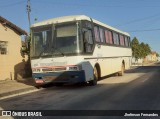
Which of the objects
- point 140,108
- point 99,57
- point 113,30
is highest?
point 113,30

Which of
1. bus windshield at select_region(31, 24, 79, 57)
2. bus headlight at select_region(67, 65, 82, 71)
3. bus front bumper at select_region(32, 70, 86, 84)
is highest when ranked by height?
bus windshield at select_region(31, 24, 79, 57)

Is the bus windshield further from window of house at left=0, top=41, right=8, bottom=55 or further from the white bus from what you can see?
window of house at left=0, top=41, right=8, bottom=55

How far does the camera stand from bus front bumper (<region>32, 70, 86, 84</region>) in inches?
637

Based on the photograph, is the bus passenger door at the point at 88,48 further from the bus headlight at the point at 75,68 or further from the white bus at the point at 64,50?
the bus headlight at the point at 75,68

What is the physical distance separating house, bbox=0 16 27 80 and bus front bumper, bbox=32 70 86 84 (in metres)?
8.06

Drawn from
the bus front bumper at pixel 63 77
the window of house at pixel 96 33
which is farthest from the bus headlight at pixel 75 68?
the window of house at pixel 96 33

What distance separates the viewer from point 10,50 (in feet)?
84.4

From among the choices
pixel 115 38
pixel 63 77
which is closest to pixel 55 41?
pixel 63 77

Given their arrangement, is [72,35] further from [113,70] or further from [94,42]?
[113,70]

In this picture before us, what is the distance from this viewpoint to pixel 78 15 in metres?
17.0

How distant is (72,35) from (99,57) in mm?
3568

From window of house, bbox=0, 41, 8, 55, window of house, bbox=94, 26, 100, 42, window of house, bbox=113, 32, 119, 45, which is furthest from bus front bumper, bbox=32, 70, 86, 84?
window of house, bbox=0, 41, 8, 55

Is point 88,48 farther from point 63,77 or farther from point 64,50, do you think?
point 63,77

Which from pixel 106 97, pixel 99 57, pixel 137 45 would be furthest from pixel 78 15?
pixel 137 45
